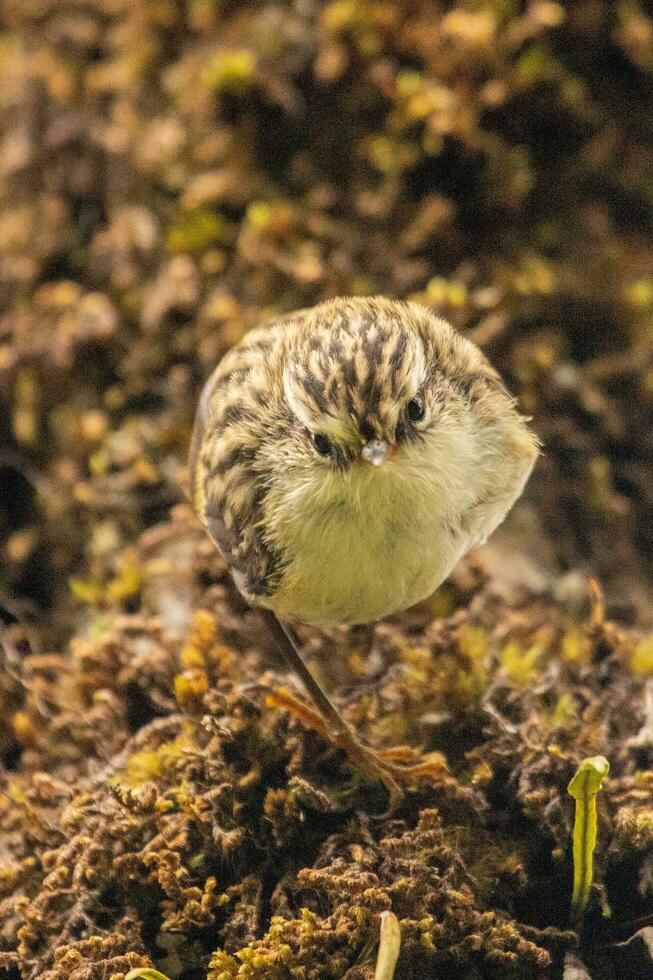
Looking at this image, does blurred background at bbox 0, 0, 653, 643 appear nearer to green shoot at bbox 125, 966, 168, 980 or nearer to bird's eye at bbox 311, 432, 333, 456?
bird's eye at bbox 311, 432, 333, 456

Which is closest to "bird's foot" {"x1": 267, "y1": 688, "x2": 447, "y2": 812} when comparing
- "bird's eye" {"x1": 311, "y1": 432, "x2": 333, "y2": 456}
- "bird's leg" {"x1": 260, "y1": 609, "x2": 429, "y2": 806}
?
"bird's leg" {"x1": 260, "y1": 609, "x2": 429, "y2": 806}

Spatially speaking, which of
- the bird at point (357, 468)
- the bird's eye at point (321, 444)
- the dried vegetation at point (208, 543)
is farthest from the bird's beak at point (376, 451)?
the dried vegetation at point (208, 543)

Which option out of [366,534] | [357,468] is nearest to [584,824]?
[366,534]

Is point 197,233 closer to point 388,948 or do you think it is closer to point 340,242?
point 340,242

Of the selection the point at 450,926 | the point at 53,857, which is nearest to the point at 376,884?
the point at 450,926

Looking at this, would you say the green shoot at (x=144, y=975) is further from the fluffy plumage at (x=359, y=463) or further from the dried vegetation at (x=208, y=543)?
the fluffy plumage at (x=359, y=463)

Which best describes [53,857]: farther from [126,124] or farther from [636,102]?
[636,102]
